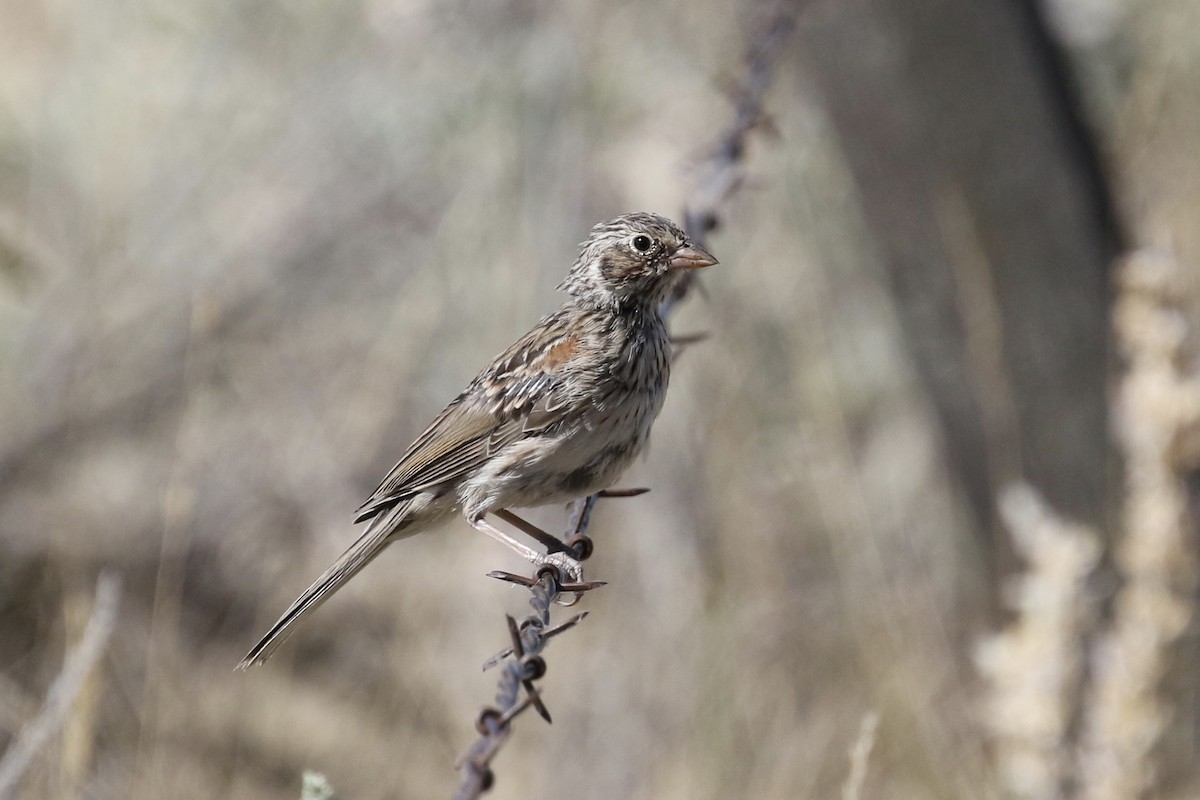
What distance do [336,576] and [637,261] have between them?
109cm

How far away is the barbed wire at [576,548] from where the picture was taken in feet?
6.03

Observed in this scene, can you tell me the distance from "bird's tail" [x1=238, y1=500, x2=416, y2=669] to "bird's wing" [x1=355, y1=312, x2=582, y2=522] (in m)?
0.04

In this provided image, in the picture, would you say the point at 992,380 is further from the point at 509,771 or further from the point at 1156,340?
the point at 509,771

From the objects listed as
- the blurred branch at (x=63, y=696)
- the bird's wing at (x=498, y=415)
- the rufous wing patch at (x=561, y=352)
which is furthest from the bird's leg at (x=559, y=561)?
the blurred branch at (x=63, y=696)

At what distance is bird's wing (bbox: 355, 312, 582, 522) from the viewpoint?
323cm

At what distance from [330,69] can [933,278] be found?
322 cm

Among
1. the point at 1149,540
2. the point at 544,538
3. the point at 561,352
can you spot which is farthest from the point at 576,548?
the point at 1149,540

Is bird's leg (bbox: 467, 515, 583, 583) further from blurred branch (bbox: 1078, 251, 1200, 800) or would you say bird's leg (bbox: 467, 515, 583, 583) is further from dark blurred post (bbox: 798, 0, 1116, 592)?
dark blurred post (bbox: 798, 0, 1116, 592)

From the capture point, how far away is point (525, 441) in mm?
3230

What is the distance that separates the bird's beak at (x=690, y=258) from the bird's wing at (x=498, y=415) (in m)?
0.31

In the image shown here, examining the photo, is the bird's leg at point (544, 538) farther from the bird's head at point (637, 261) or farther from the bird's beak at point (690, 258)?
the bird's beak at point (690, 258)

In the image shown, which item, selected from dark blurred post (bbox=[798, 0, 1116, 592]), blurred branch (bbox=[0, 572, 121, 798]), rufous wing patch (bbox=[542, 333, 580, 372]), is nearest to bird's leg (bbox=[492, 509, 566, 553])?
rufous wing patch (bbox=[542, 333, 580, 372])

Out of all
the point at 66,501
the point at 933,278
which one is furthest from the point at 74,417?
the point at 933,278

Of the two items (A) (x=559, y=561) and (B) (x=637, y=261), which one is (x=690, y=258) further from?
(A) (x=559, y=561)
